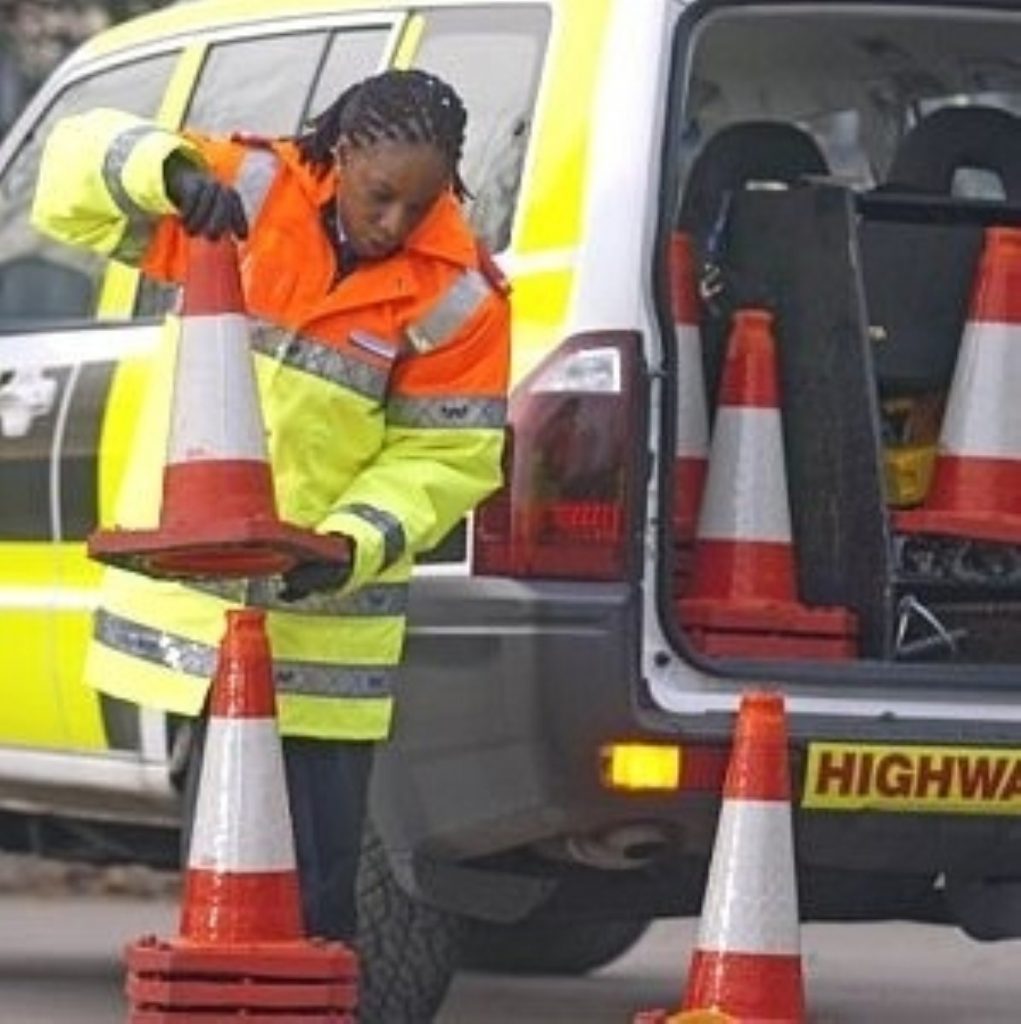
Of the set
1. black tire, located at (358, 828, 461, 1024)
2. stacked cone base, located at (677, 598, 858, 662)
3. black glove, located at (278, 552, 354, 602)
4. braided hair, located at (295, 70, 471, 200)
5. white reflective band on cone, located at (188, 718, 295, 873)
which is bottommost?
black tire, located at (358, 828, 461, 1024)

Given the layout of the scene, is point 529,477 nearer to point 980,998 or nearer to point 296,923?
point 296,923

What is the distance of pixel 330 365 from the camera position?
701 cm

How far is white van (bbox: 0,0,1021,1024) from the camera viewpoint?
7668 millimetres

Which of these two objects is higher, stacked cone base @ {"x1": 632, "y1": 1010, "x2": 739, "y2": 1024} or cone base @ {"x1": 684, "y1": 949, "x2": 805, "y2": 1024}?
cone base @ {"x1": 684, "y1": 949, "x2": 805, "y2": 1024}

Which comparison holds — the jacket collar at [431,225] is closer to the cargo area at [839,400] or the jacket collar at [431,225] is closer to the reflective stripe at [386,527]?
the reflective stripe at [386,527]

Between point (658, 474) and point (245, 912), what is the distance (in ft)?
3.85

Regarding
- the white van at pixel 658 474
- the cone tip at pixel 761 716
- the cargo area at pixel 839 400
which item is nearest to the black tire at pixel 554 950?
the white van at pixel 658 474

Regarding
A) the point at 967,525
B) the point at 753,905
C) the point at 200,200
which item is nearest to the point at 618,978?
the point at 967,525

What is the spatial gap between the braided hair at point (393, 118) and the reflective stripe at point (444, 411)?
0.32 metres

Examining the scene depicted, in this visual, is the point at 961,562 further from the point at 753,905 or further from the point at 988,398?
the point at 753,905

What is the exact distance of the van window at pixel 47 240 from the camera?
30.3 feet

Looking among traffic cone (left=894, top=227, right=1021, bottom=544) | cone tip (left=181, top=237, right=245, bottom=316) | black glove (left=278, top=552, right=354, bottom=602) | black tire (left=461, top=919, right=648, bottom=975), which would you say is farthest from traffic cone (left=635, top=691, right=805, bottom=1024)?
black tire (left=461, top=919, right=648, bottom=975)

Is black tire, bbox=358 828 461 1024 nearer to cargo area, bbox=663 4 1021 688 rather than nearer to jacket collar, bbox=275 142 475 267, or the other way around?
cargo area, bbox=663 4 1021 688

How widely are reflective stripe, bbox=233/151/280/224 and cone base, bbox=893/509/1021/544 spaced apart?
5.33 feet
